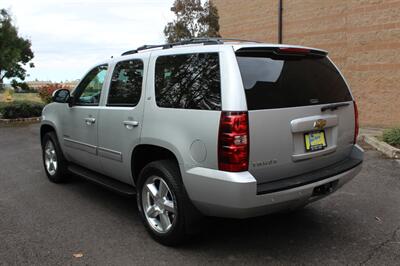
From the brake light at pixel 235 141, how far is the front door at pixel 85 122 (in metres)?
2.25

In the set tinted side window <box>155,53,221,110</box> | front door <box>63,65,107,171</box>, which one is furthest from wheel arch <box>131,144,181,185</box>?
front door <box>63,65,107,171</box>

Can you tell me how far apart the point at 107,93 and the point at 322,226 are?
9.51ft

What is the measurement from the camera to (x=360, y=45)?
12688mm

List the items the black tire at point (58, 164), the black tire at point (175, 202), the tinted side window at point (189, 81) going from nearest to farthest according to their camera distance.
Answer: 1. the tinted side window at point (189, 81)
2. the black tire at point (175, 202)
3. the black tire at point (58, 164)

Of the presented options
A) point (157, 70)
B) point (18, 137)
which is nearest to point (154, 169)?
point (157, 70)

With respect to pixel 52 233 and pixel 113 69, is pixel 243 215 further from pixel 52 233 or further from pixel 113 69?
pixel 113 69

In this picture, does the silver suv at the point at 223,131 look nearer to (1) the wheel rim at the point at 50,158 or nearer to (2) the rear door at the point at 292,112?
(2) the rear door at the point at 292,112

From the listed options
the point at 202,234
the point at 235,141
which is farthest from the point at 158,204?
the point at 235,141

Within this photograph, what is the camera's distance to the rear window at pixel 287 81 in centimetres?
344

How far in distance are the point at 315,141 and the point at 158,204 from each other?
1.63 meters

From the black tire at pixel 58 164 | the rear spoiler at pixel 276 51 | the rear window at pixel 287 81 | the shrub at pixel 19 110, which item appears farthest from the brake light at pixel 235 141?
the shrub at pixel 19 110

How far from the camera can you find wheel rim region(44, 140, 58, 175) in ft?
20.6

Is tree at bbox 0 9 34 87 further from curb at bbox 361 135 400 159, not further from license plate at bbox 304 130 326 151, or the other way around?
license plate at bbox 304 130 326 151

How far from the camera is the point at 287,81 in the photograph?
12.1ft
